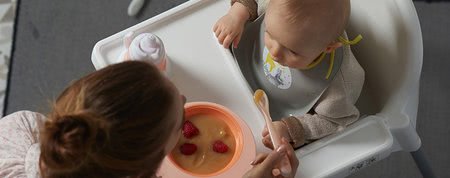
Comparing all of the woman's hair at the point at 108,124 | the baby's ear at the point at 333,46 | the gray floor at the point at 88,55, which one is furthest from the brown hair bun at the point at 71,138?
the gray floor at the point at 88,55

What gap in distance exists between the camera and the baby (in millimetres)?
661

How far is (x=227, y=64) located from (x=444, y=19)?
0.70 meters

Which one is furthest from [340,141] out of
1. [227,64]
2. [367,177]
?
[367,177]

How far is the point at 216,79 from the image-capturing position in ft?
2.65

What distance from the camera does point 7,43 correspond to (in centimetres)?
136

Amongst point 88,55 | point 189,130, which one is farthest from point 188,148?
point 88,55

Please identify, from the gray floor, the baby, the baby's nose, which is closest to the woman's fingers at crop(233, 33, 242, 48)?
the baby

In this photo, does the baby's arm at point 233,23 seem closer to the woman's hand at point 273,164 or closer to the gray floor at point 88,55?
the woman's hand at point 273,164

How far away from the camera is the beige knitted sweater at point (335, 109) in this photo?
77 centimetres

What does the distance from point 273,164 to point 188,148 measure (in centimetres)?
11

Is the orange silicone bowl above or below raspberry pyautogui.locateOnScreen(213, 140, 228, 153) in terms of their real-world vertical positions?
above

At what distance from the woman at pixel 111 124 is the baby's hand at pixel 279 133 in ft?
0.67

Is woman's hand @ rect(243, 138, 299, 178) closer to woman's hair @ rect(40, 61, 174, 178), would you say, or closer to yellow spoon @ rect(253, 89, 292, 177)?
yellow spoon @ rect(253, 89, 292, 177)

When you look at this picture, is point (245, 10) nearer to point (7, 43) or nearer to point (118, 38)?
point (118, 38)
